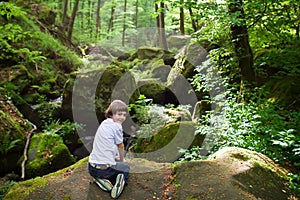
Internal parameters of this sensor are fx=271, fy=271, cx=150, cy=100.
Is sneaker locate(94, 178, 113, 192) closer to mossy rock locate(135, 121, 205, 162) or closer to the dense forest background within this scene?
the dense forest background

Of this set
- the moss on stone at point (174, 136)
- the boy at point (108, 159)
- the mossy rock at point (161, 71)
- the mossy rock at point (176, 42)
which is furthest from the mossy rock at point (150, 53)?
the boy at point (108, 159)

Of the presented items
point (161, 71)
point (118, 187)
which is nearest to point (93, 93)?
point (161, 71)

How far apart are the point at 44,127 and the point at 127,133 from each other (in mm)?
3211

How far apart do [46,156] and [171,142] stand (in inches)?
131

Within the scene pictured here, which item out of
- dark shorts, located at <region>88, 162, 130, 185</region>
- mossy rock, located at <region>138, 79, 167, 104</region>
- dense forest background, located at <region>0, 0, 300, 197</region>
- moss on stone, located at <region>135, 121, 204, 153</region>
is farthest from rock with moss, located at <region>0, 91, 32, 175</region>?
mossy rock, located at <region>138, 79, 167, 104</region>

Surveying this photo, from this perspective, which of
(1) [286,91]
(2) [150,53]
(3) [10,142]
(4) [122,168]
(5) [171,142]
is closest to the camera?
(4) [122,168]

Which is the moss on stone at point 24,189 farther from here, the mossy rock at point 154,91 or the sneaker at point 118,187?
the mossy rock at point 154,91

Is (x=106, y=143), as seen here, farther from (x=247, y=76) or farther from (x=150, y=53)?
(x=150, y=53)

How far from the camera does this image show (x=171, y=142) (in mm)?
7051

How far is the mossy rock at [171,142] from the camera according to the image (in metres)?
6.87

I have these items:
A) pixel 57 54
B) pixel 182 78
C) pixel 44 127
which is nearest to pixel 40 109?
pixel 44 127

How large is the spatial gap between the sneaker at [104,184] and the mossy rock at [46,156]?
3.73 metres

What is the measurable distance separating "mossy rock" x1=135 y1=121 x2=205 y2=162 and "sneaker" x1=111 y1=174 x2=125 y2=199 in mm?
3015

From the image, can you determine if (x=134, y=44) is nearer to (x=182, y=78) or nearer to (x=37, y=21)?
(x=37, y=21)
